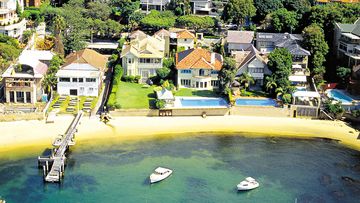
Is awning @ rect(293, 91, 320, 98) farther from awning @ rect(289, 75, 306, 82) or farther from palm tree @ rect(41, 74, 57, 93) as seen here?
palm tree @ rect(41, 74, 57, 93)

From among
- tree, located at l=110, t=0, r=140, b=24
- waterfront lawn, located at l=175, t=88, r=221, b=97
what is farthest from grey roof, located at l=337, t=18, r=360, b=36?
tree, located at l=110, t=0, r=140, b=24

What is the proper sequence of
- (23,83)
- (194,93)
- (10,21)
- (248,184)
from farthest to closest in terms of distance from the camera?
1. (10,21)
2. (194,93)
3. (23,83)
4. (248,184)

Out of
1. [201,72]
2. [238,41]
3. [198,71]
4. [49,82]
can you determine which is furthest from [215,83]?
[49,82]

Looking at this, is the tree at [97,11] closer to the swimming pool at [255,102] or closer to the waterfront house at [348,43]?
the swimming pool at [255,102]

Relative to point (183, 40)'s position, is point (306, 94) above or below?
below

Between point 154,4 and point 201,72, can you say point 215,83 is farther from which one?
point 154,4

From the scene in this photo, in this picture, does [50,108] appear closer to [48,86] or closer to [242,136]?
[48,86]

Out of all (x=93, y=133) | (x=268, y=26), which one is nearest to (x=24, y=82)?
(x=93, y=133)
